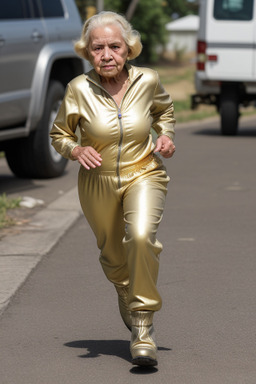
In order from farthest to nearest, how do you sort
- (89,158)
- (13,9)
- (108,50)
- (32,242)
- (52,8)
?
(52,8) → (13,9) → (32,242) → (108,50) → (89,158)

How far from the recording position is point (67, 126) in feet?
15.9

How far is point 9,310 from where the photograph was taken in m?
5.85

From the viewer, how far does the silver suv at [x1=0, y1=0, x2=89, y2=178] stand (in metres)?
10.2

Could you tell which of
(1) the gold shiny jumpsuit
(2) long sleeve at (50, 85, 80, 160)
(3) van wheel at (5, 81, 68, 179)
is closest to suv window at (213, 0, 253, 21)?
(3) van wheel at (5, 81, 68, 179)

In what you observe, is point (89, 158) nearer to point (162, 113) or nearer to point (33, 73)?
point (162, 113)

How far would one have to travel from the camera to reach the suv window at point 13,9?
10.3 m

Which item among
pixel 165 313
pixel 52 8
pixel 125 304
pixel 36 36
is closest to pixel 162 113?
pixel 125 304

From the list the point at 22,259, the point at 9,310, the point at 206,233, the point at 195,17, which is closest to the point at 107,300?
the point at 9,310

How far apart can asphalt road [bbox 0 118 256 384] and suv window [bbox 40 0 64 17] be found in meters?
2.79

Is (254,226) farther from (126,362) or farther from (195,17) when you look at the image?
(195,17)

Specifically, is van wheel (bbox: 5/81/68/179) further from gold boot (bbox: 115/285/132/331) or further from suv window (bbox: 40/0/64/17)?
gold boot (bbox: 115/285/132/331)

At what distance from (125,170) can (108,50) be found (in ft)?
1.70

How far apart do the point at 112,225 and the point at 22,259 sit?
2.36 metres

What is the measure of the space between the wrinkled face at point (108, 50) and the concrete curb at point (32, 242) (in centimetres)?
162
